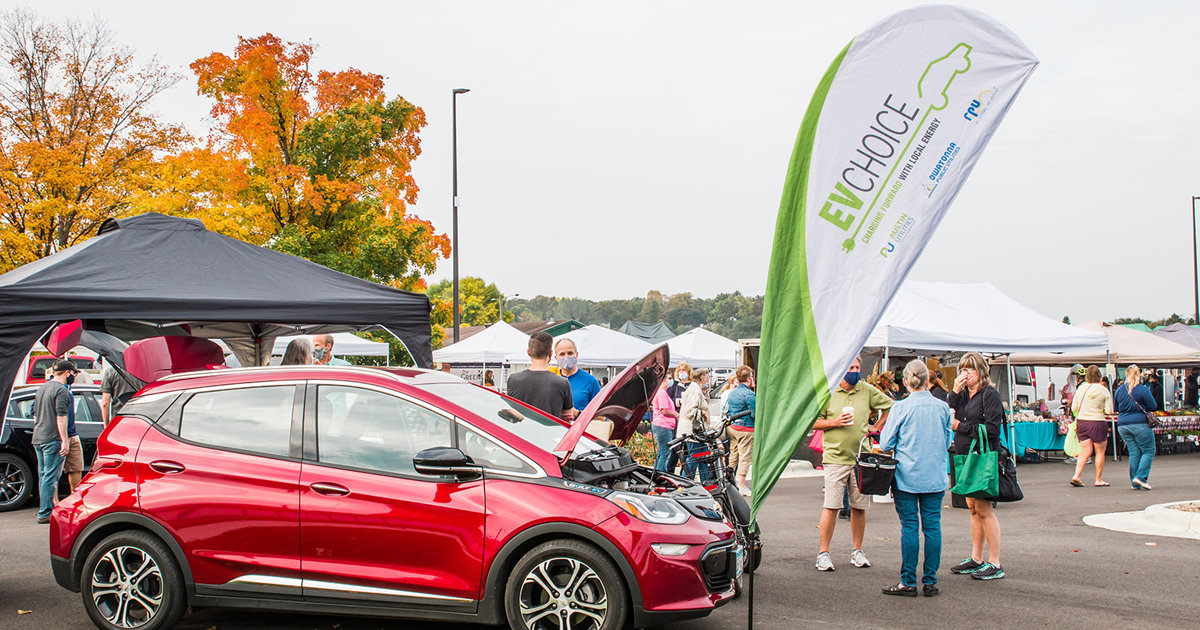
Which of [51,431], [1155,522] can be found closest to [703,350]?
[1155,522]

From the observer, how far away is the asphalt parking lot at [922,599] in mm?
5609

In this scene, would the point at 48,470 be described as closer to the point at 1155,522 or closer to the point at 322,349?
the point at 322,349

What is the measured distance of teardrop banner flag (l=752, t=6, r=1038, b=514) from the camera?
4.54 metres

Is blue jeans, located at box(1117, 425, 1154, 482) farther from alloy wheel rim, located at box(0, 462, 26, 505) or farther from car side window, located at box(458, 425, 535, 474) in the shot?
alloy wheel rim, located at box(0, 462, 26, 505)

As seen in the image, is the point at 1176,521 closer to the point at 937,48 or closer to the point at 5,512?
the point at 937,48

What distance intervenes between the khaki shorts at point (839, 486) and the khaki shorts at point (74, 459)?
28.9 ft

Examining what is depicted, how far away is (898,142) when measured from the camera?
459 centimetres

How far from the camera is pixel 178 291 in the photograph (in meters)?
7.49

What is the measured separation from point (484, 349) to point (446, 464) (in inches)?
749

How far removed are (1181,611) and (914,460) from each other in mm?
2081

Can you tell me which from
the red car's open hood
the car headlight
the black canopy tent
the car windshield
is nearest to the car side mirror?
the car windshield

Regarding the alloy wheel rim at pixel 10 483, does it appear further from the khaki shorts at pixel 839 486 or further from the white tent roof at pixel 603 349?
the white tent roof at pixel 603 349

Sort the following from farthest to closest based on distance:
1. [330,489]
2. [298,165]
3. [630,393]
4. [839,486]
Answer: [298,165] → [839,486] → [630,393] → [330,489]

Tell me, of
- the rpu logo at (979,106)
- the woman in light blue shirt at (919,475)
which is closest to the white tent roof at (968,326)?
the woman in light blue shirt at (919,475)
